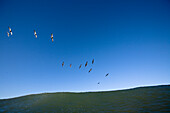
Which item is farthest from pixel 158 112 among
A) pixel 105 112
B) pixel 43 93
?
pixel 43 93

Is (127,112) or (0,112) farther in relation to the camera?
(0,112)

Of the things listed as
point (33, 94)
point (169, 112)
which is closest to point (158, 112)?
point (169, 112)

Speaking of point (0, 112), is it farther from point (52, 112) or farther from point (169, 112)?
point (169, 112)

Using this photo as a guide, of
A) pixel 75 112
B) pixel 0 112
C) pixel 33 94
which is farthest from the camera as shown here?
pixel 33 94

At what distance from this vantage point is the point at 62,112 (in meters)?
12.2

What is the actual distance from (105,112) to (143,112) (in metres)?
3.76

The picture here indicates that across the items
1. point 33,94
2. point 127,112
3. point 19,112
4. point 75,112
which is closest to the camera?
point 127,112

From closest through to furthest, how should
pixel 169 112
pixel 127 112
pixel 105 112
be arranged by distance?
pixel 169 112 → pixel 127 112 → pixel 105 112

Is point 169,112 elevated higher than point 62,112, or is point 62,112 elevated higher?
point 169,112

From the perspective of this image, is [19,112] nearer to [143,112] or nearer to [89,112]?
[89,112]

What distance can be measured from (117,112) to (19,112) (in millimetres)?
14192

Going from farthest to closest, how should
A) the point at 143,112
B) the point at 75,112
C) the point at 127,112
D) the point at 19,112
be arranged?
the point at 19,112
the point at 75,112
the point at 127,112
the point at 143,112

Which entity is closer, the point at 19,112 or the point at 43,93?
the point at 19,112

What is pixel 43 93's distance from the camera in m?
29.8
